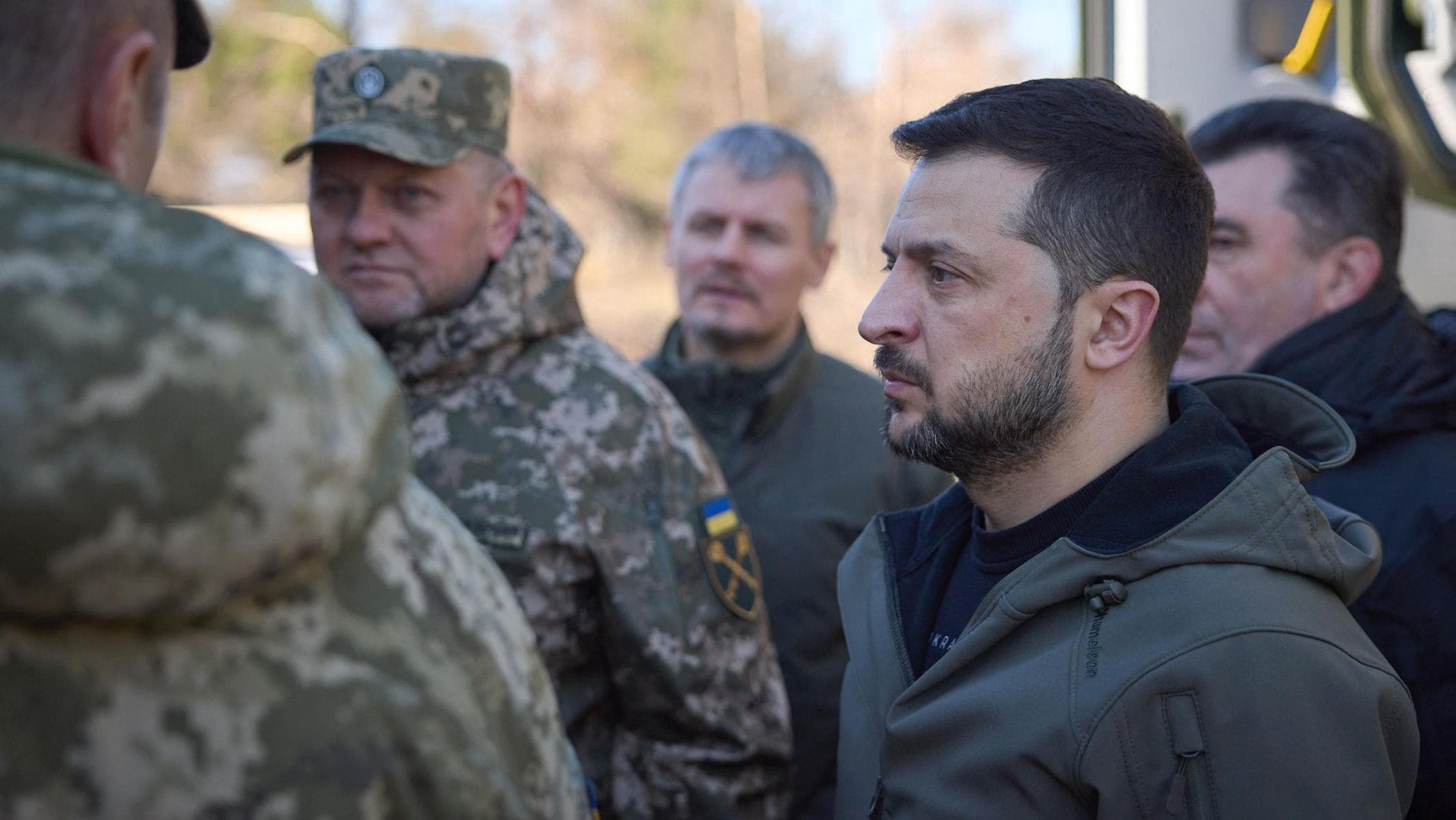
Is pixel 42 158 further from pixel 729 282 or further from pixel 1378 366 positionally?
pixel 729 282

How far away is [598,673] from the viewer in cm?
239

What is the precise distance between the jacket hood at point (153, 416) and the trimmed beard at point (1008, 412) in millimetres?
1003

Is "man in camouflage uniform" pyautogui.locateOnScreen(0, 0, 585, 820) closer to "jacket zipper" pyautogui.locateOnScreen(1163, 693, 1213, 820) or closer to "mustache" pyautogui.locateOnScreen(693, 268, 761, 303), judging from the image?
"jacket zipper" pyautogui.locateOnScreen(1163, 693, 1213, 820)

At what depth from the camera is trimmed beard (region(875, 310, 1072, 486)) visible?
1.71 meters

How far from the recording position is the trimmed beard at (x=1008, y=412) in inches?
67.2

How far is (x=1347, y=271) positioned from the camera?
8.79ft

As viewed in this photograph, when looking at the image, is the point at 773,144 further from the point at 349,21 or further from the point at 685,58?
the point at 685,58

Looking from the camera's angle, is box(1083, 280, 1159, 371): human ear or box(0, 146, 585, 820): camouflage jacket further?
box(1083, 280, 1159, 371): human ear

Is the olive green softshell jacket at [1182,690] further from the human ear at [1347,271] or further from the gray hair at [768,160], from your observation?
the gray hair at [768,160]

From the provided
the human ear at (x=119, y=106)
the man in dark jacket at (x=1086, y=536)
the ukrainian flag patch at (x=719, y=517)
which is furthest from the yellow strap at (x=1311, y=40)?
the human ear at (x=119, y=106)

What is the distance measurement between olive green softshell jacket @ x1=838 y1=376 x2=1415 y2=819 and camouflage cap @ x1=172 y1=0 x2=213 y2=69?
1.20m

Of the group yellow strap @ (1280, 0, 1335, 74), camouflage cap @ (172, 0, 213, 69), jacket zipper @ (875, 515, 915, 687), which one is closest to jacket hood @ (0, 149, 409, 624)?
camouflage cap @ (172, 0, 213, 69)

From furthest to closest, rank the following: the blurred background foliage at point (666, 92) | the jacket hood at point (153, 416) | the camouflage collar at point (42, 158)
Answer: the blurred background foliage at point (666, 92)
the camouflage collar at point (42, 158)
the jacket hood at point (153, 416)

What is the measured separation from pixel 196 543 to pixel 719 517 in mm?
Answer: 1725
